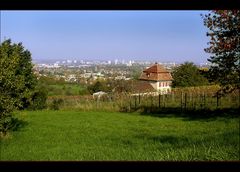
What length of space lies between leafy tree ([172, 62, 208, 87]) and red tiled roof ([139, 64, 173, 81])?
56.2 inches

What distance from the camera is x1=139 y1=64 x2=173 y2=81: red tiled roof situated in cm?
3653

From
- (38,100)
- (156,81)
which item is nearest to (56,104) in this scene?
(38,100)

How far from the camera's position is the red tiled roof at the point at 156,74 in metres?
36.5

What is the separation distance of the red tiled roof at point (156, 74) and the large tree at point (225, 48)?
17469 mm

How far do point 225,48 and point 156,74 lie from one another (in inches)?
846

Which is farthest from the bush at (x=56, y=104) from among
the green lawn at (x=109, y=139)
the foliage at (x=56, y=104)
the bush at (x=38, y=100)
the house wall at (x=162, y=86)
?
the green lawn at (x=109, y=139)

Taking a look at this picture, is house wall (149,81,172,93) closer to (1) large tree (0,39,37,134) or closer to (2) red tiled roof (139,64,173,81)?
(2) red tiled roof (139,64,173,81)

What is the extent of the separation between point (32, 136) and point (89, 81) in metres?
29.8

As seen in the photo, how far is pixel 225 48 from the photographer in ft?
55.0

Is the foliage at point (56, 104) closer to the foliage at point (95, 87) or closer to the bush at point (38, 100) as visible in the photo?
the bush at point (38, 100)

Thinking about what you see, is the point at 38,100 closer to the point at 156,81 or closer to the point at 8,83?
the point at 156,81

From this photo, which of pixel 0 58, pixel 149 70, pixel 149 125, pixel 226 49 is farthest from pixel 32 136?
pixel 149 70

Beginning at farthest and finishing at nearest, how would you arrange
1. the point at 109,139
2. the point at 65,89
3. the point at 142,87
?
the point at 65,89 < the point at 142,87 < the point at 109,139

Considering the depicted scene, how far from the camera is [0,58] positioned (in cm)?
1247
